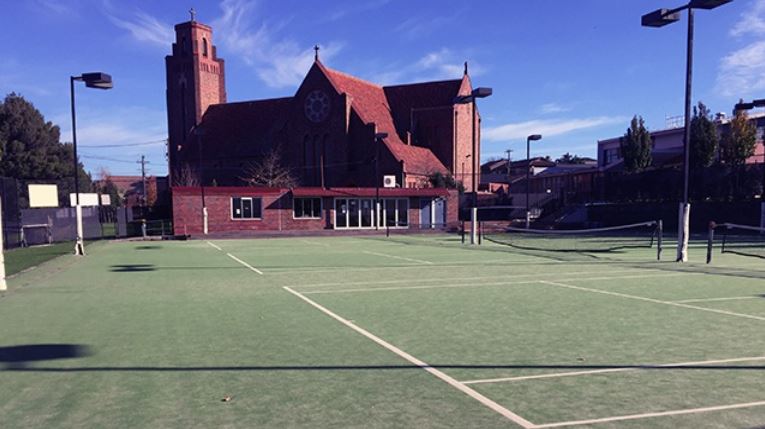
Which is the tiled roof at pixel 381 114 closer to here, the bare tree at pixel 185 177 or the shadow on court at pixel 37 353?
the bare tree at pixel 185 177

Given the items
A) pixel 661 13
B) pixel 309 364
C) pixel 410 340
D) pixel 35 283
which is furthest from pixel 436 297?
pixel 661 13

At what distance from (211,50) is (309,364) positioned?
3300 inches

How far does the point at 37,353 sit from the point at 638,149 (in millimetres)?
52339

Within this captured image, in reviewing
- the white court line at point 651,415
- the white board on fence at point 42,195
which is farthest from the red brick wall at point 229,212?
the white court line at point 651,415

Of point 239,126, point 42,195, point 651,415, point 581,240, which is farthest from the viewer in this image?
point 239,126

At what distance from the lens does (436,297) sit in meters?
10.2

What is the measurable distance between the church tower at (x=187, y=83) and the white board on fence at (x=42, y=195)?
50.8 metres

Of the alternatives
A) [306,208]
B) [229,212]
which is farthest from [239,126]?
[229,212]

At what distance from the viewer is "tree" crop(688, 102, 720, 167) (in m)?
42.4

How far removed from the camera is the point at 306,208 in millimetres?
41312

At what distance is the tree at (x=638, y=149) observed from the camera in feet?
164

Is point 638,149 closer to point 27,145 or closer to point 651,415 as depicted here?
point 651,415

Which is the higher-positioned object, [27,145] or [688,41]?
[27,145]

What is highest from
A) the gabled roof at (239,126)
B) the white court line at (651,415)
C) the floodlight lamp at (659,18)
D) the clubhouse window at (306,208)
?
the gabled roof at (239,126)
